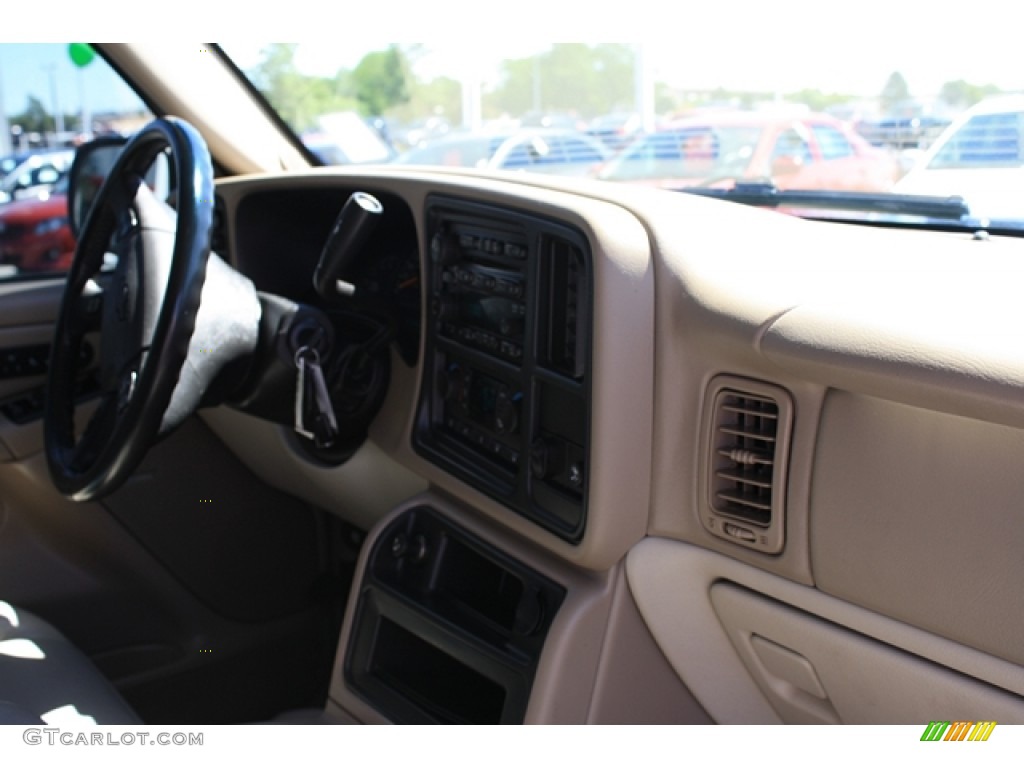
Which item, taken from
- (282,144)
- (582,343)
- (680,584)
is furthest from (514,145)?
(680,584)

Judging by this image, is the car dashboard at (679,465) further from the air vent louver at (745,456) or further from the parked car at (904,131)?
the parked car at (904,131)

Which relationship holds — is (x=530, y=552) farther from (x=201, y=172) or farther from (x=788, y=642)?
(x=201, y=172)

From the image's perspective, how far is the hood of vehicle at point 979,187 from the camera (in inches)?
68.6

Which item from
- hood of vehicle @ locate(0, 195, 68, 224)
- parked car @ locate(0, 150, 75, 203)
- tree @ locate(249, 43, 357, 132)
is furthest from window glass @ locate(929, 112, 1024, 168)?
parked car @ locate(0, 150, 75, 203)

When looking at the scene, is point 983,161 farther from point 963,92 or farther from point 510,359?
point 510,359

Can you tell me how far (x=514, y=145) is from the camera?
2.67 metres

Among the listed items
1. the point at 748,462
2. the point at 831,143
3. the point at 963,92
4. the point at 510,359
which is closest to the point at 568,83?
the point at 831,143

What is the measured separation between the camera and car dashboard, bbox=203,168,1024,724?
1264 mm

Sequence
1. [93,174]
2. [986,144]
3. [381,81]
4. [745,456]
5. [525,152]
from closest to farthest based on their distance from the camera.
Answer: [745,456] < [986,144] < [525,152] < [93,174] < [381,81]

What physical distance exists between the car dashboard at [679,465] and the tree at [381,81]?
233 cm

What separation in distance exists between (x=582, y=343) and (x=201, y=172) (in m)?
0.70
